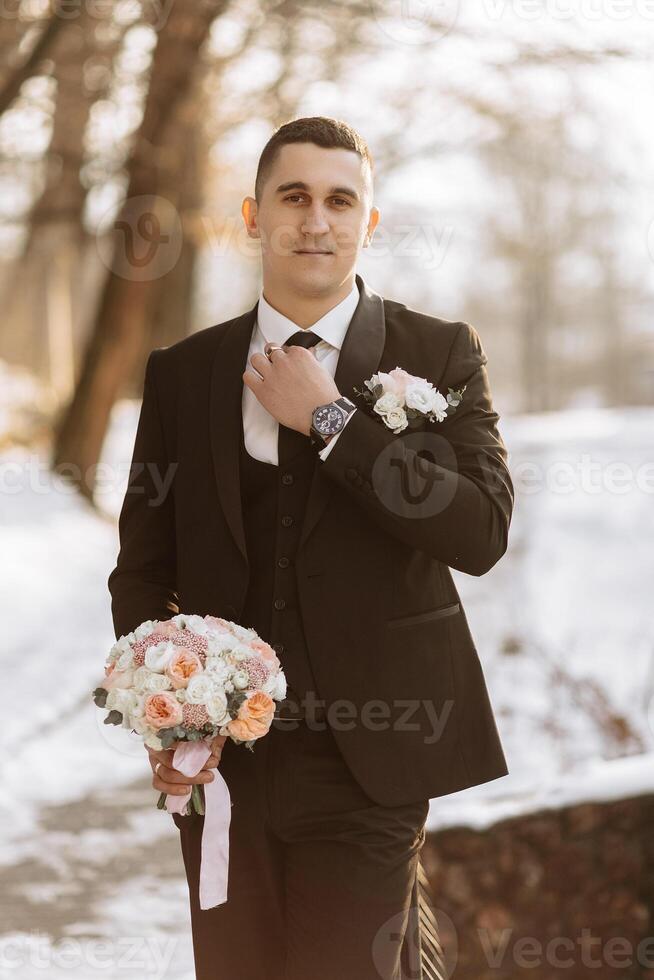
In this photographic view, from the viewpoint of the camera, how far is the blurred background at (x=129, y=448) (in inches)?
193

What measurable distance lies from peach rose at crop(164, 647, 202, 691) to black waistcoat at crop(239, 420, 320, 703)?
264mm

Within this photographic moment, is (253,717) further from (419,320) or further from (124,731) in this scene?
(124,731)

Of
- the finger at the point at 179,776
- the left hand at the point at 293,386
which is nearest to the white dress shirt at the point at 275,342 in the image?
the left hand at the point at 293,386

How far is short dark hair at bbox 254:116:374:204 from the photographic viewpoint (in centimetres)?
268

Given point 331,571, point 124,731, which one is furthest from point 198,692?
point 124,731

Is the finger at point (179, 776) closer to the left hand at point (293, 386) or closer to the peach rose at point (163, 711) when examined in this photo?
the peach rose at point (163, 711)

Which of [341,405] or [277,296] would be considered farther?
[277,296]

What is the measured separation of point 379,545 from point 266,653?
0.38m

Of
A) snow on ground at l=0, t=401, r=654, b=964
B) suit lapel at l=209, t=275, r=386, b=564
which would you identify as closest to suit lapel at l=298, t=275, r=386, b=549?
suit lapel at l=209, t=275, r=386, b=564

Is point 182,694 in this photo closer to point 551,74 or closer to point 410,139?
point 551,74

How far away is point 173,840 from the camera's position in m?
6.01

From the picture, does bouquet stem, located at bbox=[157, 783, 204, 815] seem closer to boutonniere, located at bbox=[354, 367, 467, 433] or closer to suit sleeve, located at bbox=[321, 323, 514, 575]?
suit sleeve, located at bbox=[321, 323, 514, 575]

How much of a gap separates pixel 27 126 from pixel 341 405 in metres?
11.7

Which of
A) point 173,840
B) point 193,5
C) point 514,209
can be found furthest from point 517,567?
point 514,209
